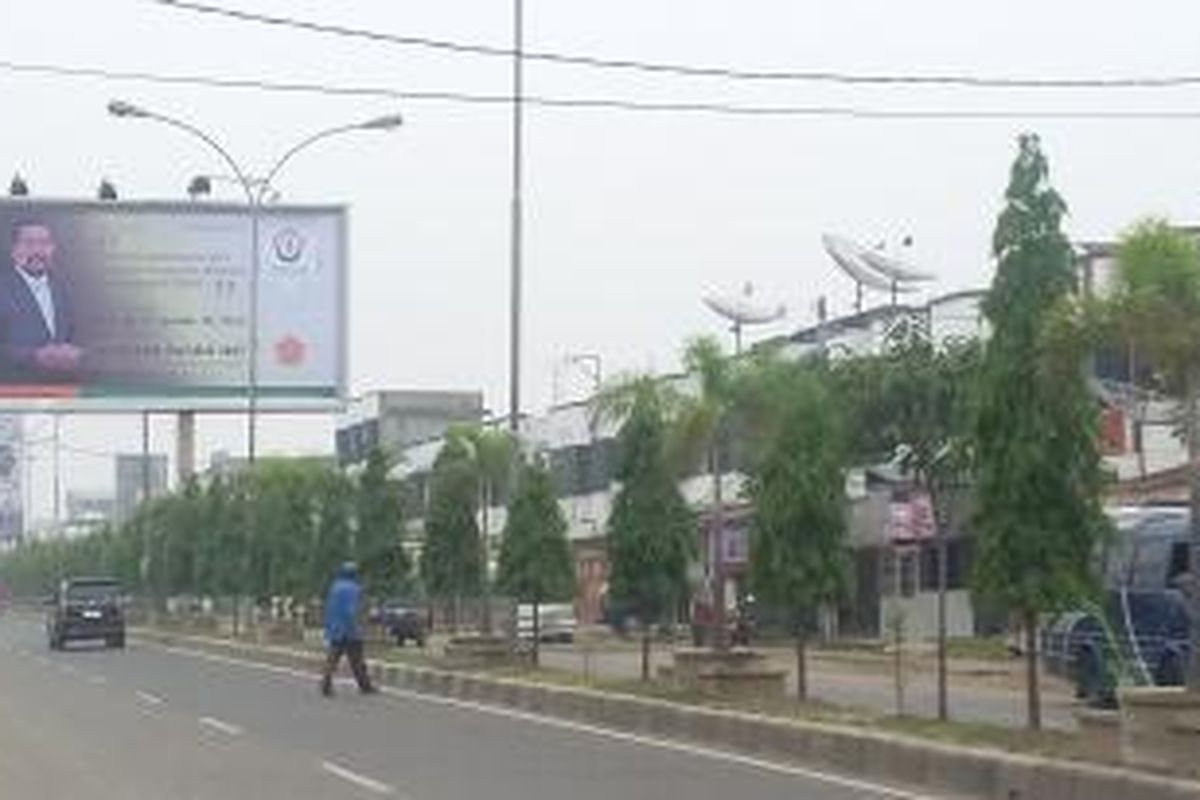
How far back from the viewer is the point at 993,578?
21281 mm

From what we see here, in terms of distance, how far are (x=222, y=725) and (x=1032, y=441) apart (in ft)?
35.9

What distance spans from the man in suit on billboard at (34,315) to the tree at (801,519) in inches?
1680

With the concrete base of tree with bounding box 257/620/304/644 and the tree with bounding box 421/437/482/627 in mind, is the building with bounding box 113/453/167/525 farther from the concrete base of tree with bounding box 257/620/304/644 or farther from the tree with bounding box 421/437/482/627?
the tree with bounding box 421/437/482/627

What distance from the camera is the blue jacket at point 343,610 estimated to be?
3447cm

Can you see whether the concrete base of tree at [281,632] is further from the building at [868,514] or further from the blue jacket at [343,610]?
the blue jacket at [343,610]

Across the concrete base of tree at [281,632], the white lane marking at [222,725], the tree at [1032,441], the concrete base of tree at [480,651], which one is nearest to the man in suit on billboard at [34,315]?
the concrete base of tree at [281,632]

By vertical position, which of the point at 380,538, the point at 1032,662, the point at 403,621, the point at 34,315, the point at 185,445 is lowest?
the point at 1032,662

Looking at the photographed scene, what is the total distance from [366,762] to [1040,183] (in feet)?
25.0

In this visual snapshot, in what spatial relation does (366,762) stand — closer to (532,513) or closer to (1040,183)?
(1040,183)

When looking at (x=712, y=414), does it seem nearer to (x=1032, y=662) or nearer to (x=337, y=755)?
(x=337, y=755)

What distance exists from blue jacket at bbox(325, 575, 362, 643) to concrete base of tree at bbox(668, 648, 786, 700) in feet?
23.6

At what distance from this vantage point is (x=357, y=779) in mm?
20375

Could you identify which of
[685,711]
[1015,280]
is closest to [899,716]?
[685,711]

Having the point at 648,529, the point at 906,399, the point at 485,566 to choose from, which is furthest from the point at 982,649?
the point at 648,529
